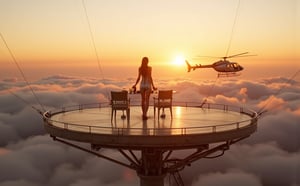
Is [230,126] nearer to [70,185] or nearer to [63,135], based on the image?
[63,135]

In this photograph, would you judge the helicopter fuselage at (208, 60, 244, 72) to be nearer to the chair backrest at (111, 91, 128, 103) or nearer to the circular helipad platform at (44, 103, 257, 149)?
the circular helipad platform at (44, 103, 257, 149)

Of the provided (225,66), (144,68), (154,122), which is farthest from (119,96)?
(225,66)

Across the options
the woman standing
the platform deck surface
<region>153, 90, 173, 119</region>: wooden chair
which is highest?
the woman standing

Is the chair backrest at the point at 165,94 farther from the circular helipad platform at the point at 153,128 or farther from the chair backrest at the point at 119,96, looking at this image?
the chair backrest at the point at 119,96

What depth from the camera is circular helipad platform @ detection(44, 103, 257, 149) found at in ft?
72.2

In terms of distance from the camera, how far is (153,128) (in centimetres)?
2366

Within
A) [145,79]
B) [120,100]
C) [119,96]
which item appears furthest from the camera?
[120,100]

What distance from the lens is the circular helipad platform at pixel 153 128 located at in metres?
22.0

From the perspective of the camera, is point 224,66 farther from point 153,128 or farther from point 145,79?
point 153,128

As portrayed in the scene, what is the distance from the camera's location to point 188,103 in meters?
35.0

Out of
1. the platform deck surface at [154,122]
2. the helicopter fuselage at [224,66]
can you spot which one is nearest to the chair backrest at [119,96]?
the platform deck surface at [154,122]

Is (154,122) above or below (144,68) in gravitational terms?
below

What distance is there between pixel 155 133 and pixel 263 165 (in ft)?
576

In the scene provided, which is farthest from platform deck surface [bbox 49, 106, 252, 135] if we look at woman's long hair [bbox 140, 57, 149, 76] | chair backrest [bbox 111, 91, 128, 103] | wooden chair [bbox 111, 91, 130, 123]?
woman's long hair [bbox 140, 57, 149, 76]
